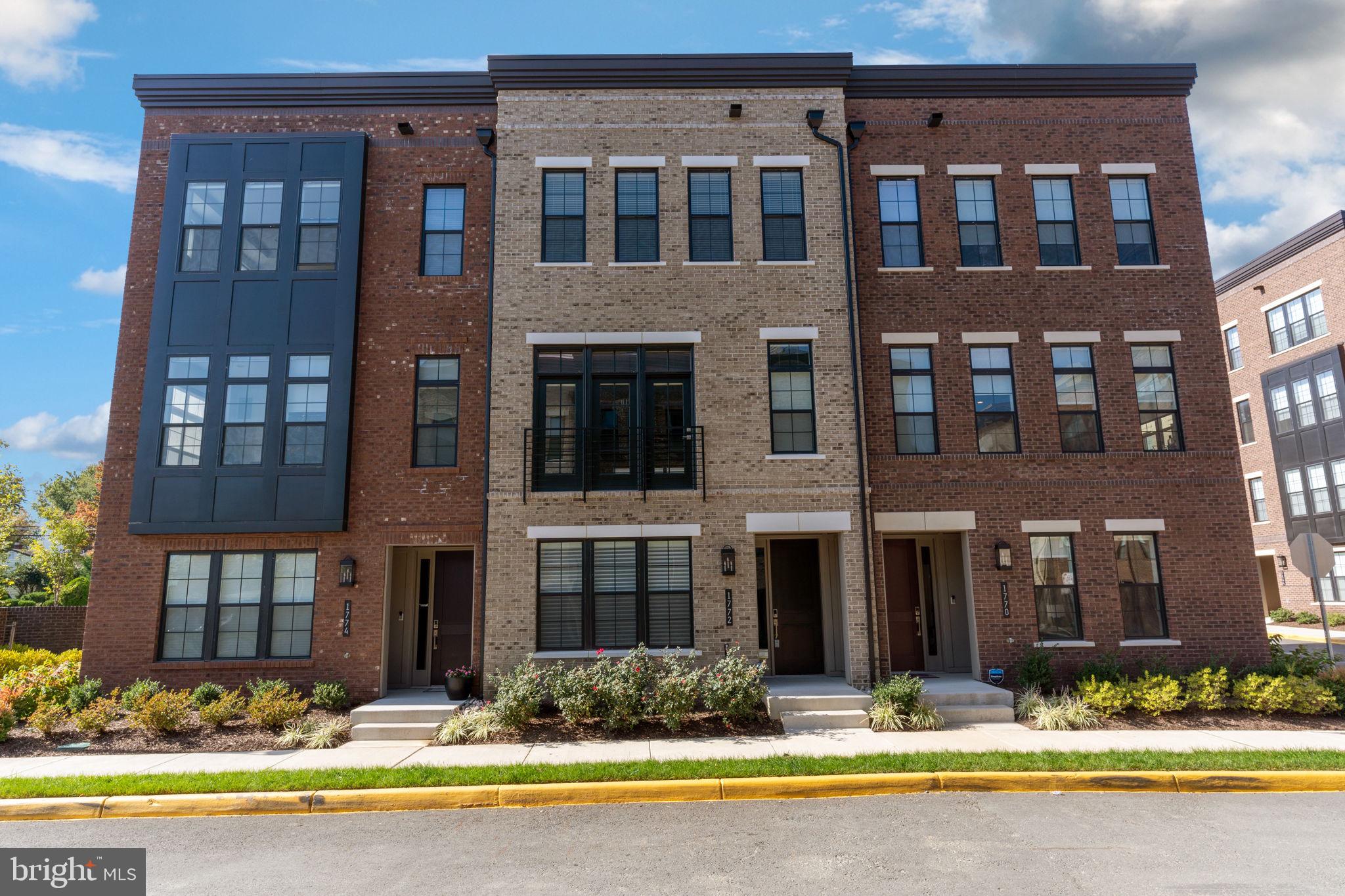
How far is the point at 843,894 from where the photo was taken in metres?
5.23

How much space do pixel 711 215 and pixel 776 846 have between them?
10.1 meters

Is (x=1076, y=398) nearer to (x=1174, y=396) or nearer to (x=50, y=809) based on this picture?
(x=1174, y=396)

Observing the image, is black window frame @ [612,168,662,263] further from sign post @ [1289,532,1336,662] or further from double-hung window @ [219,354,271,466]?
sign post @ [1289,532,1336,662]

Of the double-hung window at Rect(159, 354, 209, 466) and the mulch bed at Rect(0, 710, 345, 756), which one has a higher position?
the double-hung window at Rect(159, 354, 209, 466)

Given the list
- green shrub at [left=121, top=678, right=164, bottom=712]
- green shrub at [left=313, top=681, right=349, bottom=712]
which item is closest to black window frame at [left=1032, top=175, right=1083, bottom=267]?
green shrub at [left=313, top=681, right=349, bottom=712]

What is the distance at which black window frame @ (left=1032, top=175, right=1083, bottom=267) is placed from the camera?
1330 cm

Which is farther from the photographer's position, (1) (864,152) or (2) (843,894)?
(1) (864,152)

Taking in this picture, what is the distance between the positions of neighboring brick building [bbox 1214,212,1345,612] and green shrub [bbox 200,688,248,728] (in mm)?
28896

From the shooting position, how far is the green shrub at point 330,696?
11.3 m

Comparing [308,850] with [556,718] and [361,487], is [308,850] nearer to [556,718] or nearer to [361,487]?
[556,718]

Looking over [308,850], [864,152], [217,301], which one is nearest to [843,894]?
[308,850]

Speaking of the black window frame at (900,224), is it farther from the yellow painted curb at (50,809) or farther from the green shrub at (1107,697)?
the yellow painted curb at (50,809)

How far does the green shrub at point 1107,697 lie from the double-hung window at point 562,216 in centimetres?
1073

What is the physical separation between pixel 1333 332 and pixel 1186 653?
19.4 m
